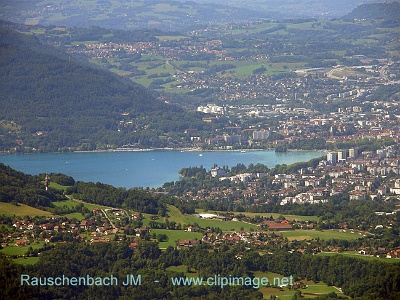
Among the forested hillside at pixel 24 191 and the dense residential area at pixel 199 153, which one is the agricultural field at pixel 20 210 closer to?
the dense residential area at pixel 199 153

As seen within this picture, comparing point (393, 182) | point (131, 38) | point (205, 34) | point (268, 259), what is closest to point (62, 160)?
point (393, 182)

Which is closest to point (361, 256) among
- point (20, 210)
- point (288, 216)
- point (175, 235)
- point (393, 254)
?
point (393, 254)

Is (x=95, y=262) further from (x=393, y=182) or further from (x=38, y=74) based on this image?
(x=38, y=74)

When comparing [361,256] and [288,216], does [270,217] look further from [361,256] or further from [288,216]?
[361,256]

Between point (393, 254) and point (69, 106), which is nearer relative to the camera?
point (393, 254)

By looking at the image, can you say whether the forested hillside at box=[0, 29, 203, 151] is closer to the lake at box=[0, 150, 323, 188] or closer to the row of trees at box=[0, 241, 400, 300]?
the lake at box=[0, 150, 323, 188]

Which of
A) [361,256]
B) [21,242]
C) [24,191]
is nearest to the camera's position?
[21,242]
